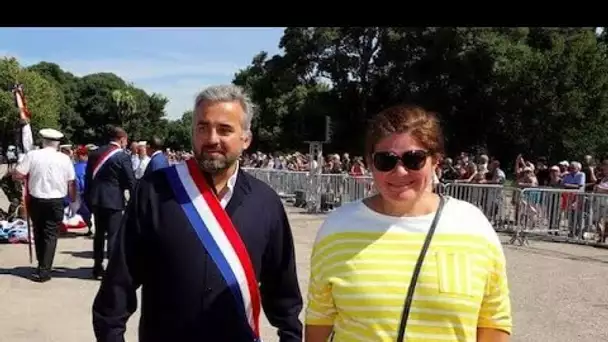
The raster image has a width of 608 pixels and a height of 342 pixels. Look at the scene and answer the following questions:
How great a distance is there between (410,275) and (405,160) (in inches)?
14.5

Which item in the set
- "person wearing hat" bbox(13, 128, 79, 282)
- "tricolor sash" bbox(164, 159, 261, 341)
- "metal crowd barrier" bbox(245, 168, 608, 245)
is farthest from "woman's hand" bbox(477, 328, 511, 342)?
"metal crowd barrier" bbox(245, 168, 608, 245)

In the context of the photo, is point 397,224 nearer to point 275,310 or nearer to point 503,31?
point 275,310

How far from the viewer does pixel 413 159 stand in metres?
2.28

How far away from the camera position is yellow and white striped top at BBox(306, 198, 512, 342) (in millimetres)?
2162

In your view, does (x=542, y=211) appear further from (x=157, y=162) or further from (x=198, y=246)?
(x=198, y=246)

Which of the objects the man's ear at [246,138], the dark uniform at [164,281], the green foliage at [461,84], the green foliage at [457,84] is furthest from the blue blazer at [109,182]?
the green foliage at [461,84]

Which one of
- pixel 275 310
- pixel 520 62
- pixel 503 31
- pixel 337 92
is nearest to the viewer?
pixel 275 310

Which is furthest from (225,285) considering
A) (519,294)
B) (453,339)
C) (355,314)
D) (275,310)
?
(519,294)

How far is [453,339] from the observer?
2.17m

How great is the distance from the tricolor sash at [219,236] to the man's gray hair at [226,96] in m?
0.26

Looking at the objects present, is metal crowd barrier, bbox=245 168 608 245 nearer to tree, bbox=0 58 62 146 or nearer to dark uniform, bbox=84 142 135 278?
dark uniform, bbox=84 142 135 278

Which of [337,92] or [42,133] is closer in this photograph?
[42,133]
